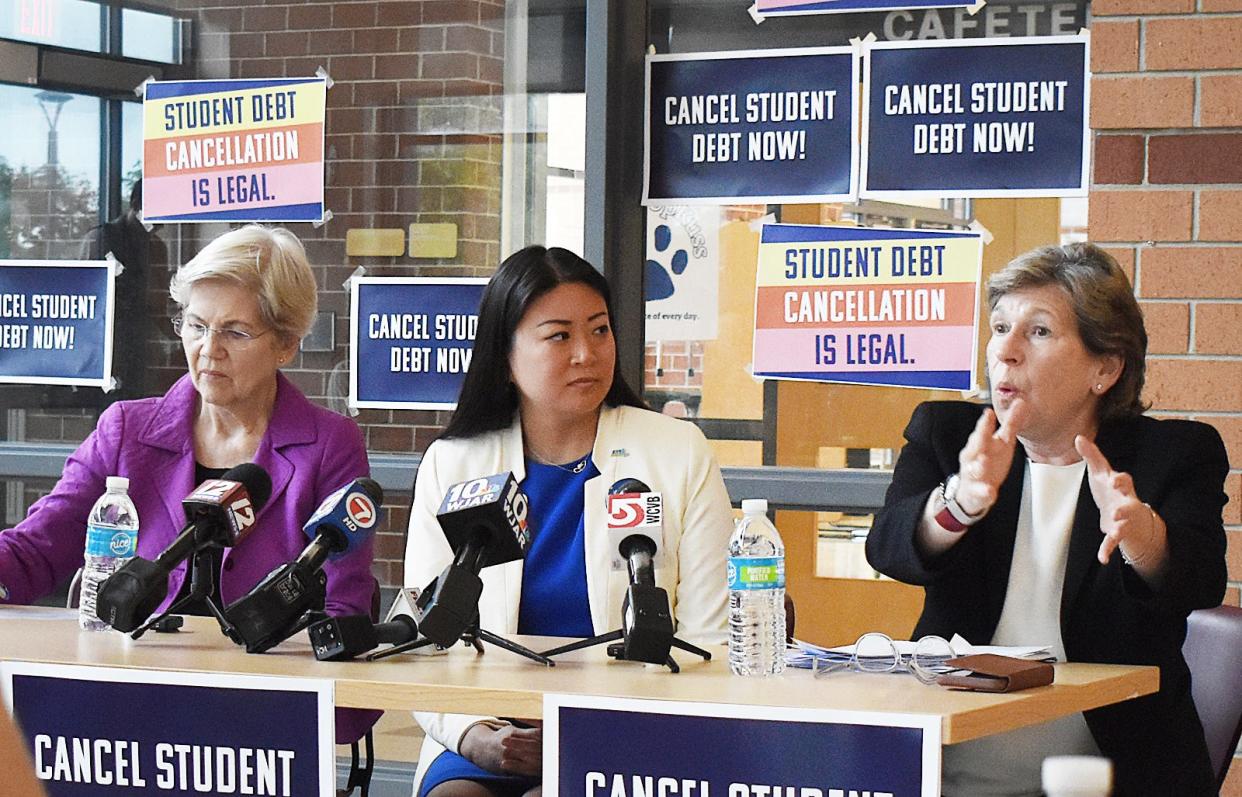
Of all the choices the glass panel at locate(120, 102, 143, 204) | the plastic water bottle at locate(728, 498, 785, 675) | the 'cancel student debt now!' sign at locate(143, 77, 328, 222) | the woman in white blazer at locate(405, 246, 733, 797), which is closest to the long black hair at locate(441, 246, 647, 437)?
the woman in white blazer at locate(405, 246, 733, 797)

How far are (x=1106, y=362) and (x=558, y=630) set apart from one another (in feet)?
3.54

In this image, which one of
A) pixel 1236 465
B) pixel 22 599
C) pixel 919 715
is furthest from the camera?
pixel 1236 465

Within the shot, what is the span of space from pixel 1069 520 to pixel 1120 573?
161 millimetres

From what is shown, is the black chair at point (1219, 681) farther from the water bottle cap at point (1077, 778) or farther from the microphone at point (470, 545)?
the water bottle cap at point (1077, 778)

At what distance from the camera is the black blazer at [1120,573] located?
2.56 m

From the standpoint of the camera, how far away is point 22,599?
3.13 meters

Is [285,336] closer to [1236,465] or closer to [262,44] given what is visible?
[262,44]

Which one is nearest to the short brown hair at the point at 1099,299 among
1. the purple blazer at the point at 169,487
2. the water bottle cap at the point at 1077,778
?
the purple blazer at the point at 169,487

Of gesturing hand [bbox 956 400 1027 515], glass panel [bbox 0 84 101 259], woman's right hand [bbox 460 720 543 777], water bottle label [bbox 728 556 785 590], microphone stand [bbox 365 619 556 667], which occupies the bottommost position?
woman's right hand [bbox 460 720 543 777]

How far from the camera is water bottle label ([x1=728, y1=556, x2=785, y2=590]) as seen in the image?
237cm

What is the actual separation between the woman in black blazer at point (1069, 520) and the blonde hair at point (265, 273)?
1.28 m

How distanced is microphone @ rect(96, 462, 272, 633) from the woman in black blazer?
1086 millimetres

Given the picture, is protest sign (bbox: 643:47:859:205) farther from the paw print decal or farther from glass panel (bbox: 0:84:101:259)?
glass panel (bbox: 0:84:101:259)

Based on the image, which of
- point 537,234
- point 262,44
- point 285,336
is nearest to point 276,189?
point 262,44
